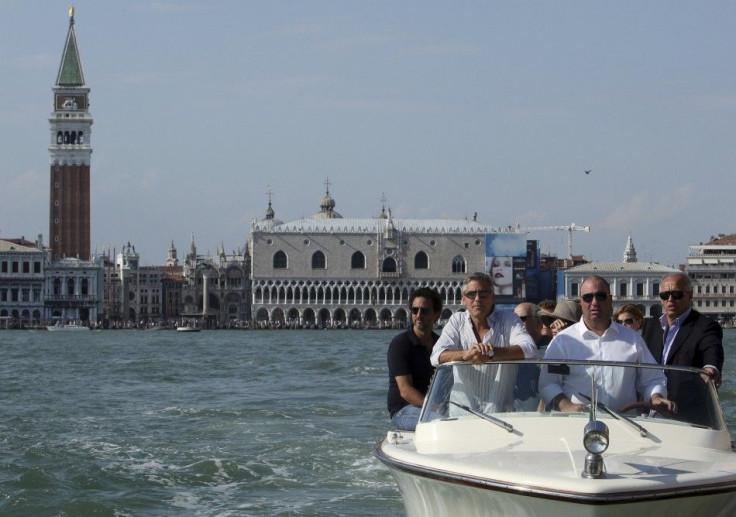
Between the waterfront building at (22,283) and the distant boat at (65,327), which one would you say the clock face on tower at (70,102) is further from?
the distant boat at (65,327)

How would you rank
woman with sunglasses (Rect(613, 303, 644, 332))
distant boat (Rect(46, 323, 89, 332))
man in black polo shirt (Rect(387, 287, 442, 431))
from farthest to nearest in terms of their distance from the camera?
distant boat (Rect(46, 323, 89, 332)) → woman with sunglasses (Rect(613, 303, 644, 332)) → man in black polo shirt (Rect(387, 287, 442, 431))

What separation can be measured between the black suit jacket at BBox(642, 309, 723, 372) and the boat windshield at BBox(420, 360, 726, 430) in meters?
1.10

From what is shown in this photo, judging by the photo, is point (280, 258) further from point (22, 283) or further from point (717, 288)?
point (717, 288)

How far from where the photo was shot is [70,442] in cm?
1366

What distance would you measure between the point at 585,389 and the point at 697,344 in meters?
1.50

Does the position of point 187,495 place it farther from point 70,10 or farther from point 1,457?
point 70,10

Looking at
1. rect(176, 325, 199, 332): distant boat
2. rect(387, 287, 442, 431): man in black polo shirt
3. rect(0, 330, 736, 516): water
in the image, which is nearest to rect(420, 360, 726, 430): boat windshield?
rect(387, 287, 442, 431): man in black polo shirt

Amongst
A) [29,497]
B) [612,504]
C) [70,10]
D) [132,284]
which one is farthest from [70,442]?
[132,284]

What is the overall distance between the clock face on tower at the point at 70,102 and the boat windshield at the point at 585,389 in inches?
4018

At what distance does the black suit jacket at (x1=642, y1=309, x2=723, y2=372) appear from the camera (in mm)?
7180

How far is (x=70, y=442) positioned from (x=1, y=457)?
1.11 metres

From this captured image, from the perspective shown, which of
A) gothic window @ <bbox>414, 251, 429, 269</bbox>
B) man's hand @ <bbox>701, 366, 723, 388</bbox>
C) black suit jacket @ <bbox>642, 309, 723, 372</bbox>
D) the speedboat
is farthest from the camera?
gothic window @ <bbox>414, 251, 429, 269</bbox>

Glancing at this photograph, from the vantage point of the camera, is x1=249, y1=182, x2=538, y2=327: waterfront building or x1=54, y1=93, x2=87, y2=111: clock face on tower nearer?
x1=249, y1=182, x2=538, y2=327: waterfront building

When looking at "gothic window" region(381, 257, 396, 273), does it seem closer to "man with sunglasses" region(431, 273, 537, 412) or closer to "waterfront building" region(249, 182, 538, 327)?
"waterfront building" region(249, 182, 538, 327)
